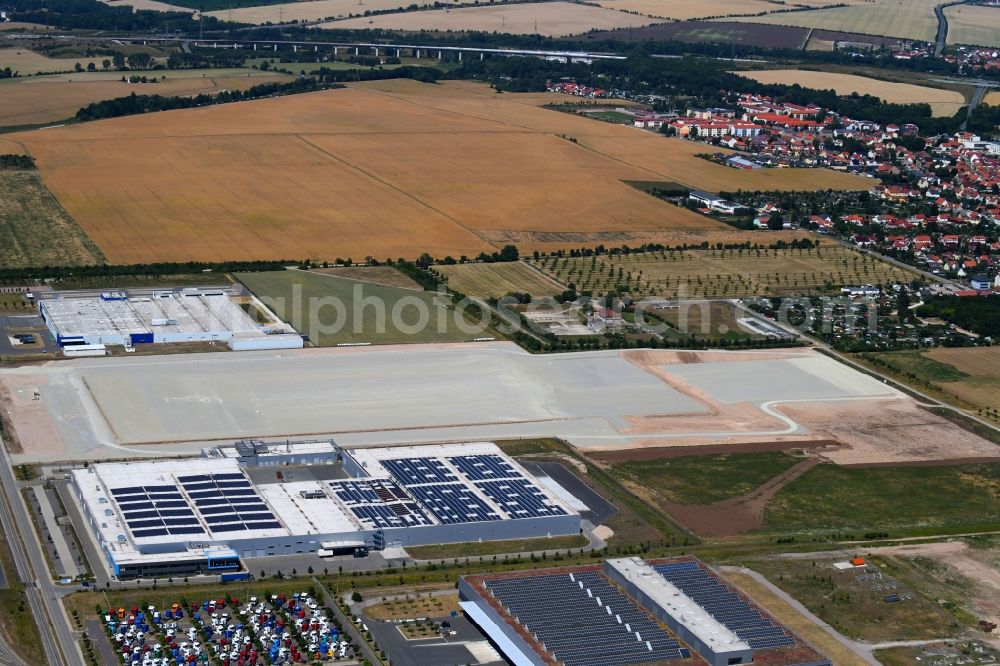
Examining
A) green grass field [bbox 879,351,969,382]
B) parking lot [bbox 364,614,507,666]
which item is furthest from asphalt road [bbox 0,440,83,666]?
Answer: green grass field [bbox 879,351,969,382]

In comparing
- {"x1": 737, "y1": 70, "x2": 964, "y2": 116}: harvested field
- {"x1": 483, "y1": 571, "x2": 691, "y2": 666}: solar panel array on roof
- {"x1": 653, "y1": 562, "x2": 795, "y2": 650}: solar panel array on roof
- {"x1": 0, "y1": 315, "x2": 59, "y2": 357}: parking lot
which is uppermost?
{"x1": 737, "y1": 70, "x2": 964, "y2": 116}: harvested field

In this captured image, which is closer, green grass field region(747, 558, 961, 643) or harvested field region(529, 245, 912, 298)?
green grass field region(747, 558, 961, 643)

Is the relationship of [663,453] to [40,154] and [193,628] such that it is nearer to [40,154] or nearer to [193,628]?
[193,628]

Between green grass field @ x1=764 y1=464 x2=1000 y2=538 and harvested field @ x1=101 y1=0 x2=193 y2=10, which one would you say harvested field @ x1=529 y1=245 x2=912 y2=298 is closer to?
green grass field @ x1=764 y1=464 x2=1000 y2=538

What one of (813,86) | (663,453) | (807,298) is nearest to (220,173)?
(807,298)

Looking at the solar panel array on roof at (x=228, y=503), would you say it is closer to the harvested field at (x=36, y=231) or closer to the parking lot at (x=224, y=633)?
the parking lot at (x=224, y=633)

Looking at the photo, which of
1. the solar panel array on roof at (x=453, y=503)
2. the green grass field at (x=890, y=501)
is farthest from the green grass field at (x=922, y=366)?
the solar panel array on roof at (x=453, y=503)
